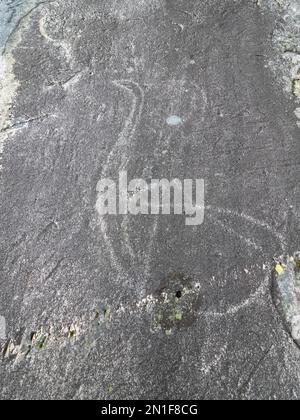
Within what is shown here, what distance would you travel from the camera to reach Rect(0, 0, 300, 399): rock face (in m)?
2.19

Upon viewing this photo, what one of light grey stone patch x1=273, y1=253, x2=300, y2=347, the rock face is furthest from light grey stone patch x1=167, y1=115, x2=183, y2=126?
light grey stone patch x1=273, y1=253, x2=300, y2=347

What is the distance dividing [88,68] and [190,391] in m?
2.68

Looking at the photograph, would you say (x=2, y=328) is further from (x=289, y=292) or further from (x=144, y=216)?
(x=289, y=292)

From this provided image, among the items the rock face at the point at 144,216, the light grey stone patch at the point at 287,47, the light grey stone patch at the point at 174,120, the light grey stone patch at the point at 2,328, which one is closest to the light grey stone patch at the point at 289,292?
the rock face at the point at 144,216

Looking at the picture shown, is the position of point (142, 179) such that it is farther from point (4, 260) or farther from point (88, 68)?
point (88, 68)

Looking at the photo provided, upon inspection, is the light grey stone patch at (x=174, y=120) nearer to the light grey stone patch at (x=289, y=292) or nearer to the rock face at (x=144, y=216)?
the rock face at (x=144, y=216)

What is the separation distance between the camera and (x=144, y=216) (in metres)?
2.71

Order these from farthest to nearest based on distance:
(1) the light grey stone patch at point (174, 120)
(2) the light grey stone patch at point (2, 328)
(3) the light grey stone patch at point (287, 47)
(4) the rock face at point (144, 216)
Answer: (3) the light grey stone patch at point (287, 47)
(1) the light grey stone patch at point (174, 120)
(2) the light grey stone patch at point (2, 328)
(4) the rock face at point (144, 216)

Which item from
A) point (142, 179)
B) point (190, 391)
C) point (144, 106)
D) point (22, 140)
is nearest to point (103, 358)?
point (190, 391)

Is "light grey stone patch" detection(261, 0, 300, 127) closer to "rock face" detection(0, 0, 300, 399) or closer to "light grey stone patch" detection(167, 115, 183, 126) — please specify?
"rock face" detection(0, 0, 300, 399)

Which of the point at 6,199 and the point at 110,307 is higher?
the point at 6,199

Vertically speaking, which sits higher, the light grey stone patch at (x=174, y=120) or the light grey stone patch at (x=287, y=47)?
the light grey stone patch at (x=287, y=47)

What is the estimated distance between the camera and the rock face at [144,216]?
219 cm

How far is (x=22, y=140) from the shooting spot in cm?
314
